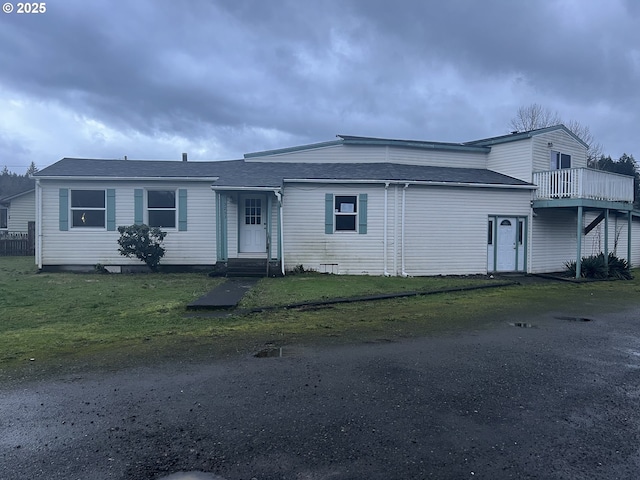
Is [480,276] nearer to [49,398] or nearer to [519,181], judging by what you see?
[519,181]

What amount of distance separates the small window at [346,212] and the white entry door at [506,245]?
572 cm

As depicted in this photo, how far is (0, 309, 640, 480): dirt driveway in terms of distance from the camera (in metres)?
3.04

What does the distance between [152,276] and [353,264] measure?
682 cm

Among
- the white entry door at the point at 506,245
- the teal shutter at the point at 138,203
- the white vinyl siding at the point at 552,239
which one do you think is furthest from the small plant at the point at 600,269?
the teal shutter at the point at 138,203

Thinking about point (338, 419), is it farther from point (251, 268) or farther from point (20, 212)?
point (20, 212)

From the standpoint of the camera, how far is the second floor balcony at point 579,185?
15352 mm

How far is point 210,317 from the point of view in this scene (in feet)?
25.9

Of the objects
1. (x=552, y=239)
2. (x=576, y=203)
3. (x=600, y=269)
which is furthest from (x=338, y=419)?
(x=552, y=239)

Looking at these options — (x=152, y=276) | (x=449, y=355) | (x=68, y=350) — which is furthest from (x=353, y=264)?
(x=68, y=350)

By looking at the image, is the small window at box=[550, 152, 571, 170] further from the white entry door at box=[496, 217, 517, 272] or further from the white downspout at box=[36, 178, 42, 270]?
the white downspout at box=[36, 178, 42, 270]

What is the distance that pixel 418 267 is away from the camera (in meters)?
15.1

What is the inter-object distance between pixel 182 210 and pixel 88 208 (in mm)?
3326

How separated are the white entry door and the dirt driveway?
35.8ft

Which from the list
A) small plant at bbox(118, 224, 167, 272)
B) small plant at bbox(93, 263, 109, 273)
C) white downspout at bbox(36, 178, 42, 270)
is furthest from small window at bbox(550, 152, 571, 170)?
white downspout at bbox(36, 178, 42, 270)
